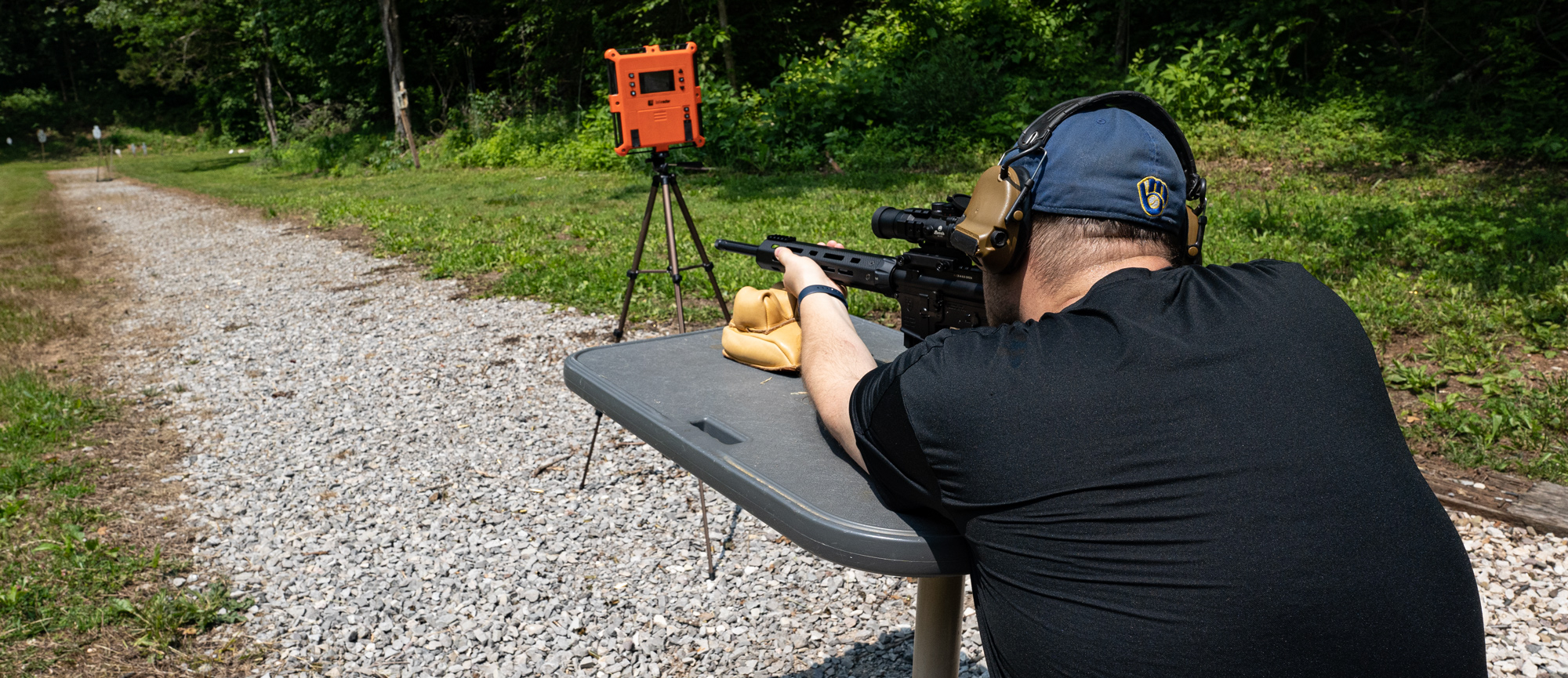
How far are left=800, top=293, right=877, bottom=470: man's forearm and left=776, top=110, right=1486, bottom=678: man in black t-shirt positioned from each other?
0.23 meters

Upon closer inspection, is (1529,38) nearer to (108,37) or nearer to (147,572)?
(147,572)

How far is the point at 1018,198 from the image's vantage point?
154cm

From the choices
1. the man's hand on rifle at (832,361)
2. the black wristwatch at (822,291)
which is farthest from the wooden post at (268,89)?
the man's hand on rifle at (832,361)

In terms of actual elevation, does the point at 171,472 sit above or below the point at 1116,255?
below

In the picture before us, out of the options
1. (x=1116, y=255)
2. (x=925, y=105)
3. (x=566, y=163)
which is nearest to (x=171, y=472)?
(x=1116, y=255)

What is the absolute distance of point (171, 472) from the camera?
461 centimetres

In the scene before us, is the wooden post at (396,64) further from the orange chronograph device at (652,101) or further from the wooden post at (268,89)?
the orange chronograph device at (652,101)

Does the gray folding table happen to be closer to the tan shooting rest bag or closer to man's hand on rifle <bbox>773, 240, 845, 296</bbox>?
the tan shooting rest bag

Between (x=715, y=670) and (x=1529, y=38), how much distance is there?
13.0 m

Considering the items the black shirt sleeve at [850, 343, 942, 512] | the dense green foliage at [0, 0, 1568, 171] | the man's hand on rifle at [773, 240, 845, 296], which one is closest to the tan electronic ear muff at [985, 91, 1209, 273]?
the black shirt sleeve at [850, 343, 942, 512]

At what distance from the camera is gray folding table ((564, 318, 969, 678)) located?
1455 millimetres

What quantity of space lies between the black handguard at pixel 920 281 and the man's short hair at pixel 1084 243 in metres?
0.50

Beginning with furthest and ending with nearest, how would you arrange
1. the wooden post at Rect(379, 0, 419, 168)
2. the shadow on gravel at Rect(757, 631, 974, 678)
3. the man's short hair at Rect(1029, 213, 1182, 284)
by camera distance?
the wooden post at Rect(379, 0, 419, 168) → the shadow on gravel at Rect(757, 631, 974, 678) → the man's short hair at Rect(1029, 213, 1182, 284)

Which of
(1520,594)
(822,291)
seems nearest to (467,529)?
(822,291)
